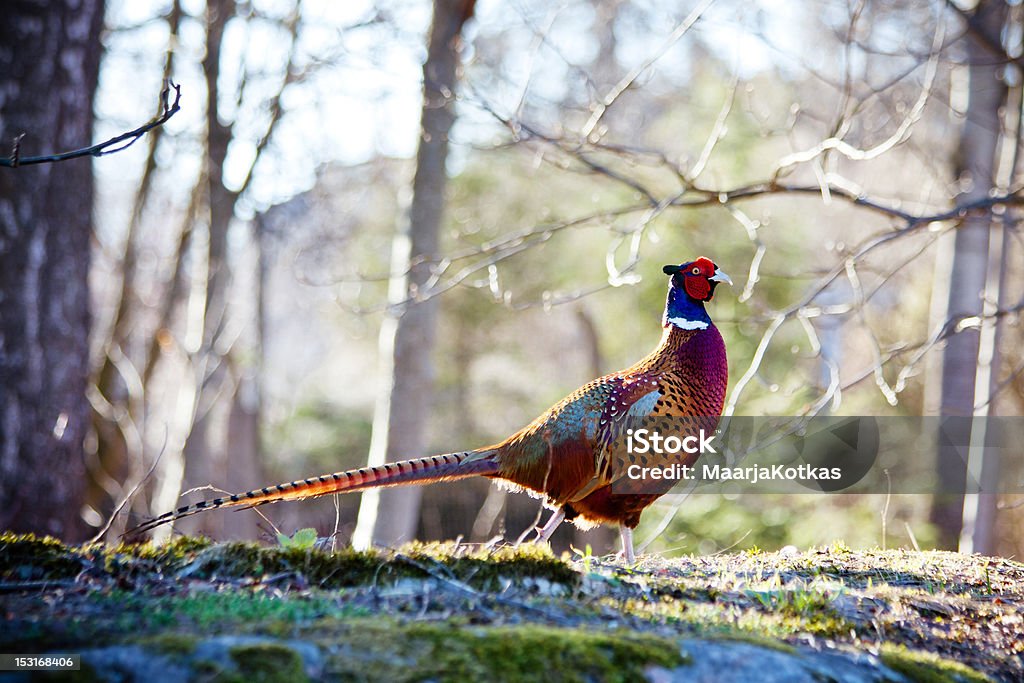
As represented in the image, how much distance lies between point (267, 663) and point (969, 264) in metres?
8.93

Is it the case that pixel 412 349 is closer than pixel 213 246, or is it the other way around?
pixel 412 349

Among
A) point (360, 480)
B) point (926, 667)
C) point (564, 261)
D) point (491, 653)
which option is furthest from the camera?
point (564, 261)

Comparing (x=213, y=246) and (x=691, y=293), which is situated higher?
(x=213, y=246)

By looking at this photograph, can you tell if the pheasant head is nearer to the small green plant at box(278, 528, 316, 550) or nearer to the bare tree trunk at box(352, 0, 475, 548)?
the small green plant at box(278, 528, 316, 550)

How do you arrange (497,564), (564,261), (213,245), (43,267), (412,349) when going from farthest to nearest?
(564,261) → (213,245) → (412,349) → (43,267) → (497,564)

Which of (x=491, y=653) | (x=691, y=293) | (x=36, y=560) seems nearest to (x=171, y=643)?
(x=491, y=653)

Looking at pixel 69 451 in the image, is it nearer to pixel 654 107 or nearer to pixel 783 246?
pixel 783 246

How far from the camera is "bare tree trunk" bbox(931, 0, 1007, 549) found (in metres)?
9.05

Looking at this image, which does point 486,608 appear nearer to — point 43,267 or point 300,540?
point 300,540

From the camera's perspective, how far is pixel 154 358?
11.8 metres

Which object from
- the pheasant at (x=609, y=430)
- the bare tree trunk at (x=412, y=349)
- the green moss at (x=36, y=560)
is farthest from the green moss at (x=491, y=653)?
the bare tree trunk at (x=412, y=349)

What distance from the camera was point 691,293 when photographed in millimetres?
4336

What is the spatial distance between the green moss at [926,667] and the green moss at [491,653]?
0.73 metres
